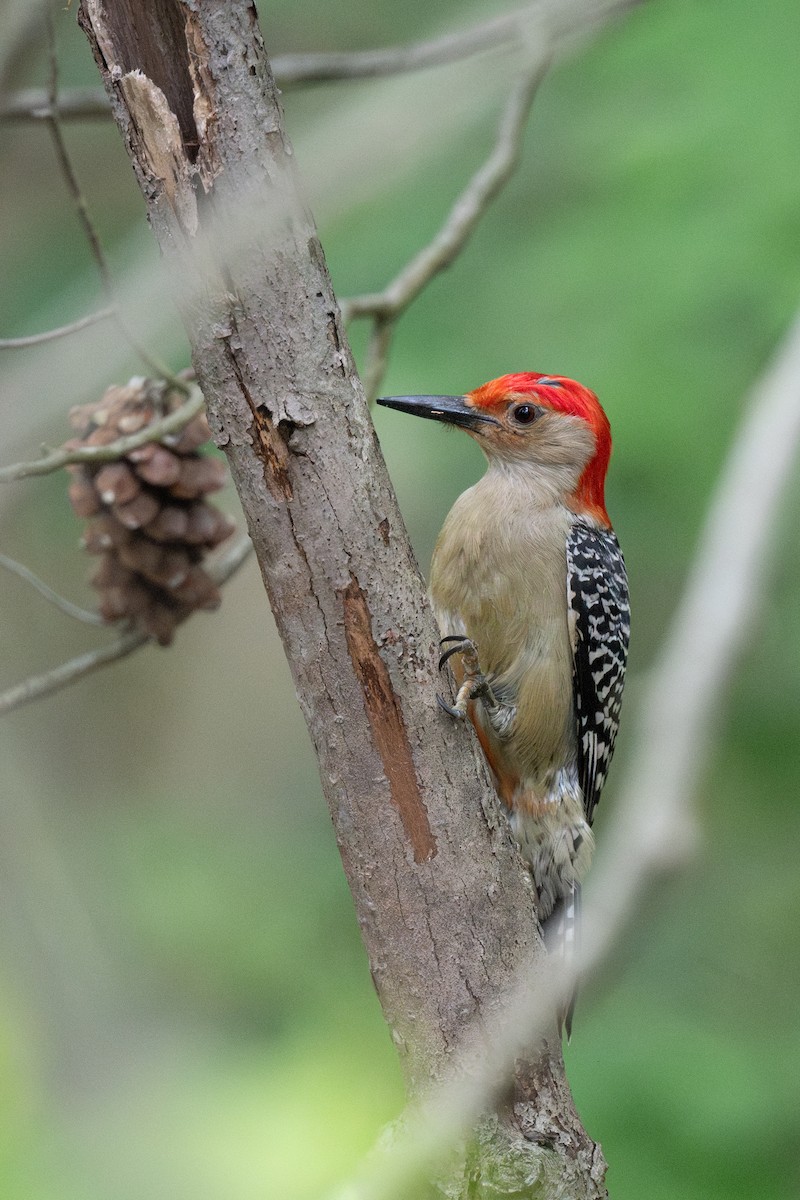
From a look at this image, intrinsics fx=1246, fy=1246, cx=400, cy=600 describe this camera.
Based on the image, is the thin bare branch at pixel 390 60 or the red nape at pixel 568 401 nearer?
the red nape at pixel 568 401

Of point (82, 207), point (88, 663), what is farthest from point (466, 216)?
point (88, 663)

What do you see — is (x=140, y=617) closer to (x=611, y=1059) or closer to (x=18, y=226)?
(x=611, y=1059)

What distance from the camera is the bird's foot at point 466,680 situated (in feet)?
8.53

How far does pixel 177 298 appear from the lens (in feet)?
7.79

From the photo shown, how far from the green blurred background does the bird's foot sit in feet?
2.90

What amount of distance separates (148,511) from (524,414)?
130 centimetres

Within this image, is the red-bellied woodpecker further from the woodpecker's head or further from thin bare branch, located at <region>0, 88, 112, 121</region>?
thin bare branch, located at <region>0, 88, 112, 121</region>

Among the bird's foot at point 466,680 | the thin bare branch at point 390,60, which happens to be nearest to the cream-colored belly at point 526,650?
the bird's foot at point 466,680

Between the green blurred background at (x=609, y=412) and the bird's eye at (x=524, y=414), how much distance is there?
0.59 meters

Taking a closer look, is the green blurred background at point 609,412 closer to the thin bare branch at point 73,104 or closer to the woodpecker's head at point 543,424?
the thin bare branch at point 73,104

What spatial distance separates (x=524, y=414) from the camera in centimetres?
410

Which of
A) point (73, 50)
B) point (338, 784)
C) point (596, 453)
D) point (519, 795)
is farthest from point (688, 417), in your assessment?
point (73, 50)

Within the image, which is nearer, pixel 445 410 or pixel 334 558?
pixel 334 558

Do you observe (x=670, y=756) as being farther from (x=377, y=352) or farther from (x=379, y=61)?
(x=379, y=61)
